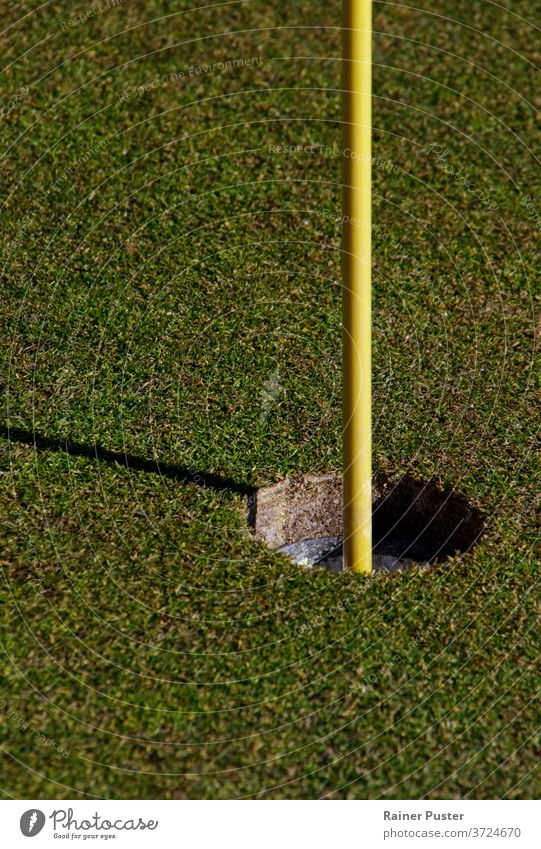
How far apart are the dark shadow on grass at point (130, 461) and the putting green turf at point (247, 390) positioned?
0.05 feet

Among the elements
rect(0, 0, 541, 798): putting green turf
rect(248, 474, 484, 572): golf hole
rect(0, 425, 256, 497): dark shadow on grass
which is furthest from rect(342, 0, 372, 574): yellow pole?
rect(0, 425, 256, 497): dark shadow on grass

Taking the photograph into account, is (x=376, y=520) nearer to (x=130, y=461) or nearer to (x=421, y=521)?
(x=421, y=521)

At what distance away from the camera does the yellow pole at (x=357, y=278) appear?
14.0ft

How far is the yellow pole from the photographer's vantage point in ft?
14.0

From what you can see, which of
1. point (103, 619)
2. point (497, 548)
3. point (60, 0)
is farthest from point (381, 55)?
point (103, 619)

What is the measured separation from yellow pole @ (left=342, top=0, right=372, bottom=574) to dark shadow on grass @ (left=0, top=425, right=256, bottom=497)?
0.72 metres

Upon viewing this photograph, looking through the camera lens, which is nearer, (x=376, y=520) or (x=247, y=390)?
(x=376, y=520)

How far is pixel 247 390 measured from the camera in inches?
235

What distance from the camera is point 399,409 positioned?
5.92 m
